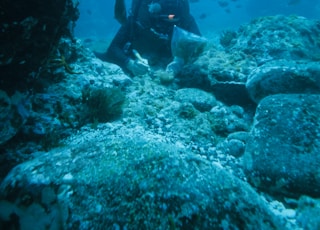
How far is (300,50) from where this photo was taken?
629 centimetres

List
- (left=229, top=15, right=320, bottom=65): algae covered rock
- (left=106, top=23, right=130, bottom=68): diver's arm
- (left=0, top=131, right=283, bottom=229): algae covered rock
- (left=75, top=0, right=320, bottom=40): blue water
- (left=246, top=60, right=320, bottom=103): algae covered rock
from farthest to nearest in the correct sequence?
1. (left=75, top=0, right=320, bottom=40): blue water
2. (left=106, top=23, right=130, bottom=68): diver's arm
3. (left=229, top=15, right=320, bottom=65): algae covered rock
4. (left=246, top=60, right=320, bottom=103): algae covered rock
5. (left=0, top=131, right=283, bottom=229): algae covered rock

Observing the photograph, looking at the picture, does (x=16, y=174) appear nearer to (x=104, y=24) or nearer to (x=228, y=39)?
(x=228, y=39)

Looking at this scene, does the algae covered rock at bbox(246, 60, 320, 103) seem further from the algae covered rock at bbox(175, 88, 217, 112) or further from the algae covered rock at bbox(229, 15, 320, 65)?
the algae covered rock at bbox(229, 15, 320, 65)

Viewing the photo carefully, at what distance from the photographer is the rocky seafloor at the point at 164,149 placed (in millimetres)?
1818

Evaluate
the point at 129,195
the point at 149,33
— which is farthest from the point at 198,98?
the point at 149,33

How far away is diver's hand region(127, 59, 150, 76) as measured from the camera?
654 cm

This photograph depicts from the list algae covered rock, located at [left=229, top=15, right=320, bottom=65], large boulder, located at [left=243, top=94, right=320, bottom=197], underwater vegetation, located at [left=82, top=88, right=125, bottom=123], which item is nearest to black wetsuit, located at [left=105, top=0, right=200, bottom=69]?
algae covered rock, located at [left=229, top=15, right=320, bottom=65]

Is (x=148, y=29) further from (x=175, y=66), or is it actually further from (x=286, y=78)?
(x=286, y=78)

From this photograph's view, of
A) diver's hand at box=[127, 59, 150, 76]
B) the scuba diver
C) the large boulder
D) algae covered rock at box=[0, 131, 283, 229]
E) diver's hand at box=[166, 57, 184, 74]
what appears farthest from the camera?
the scuba diver

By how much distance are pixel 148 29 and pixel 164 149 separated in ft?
20.6

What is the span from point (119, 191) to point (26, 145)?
6.74 feet

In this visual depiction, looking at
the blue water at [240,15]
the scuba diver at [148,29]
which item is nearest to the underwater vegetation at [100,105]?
the scuba diver at [148,29]

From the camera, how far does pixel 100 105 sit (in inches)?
162

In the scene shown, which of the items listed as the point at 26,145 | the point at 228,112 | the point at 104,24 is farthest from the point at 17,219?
the point at 104,24
